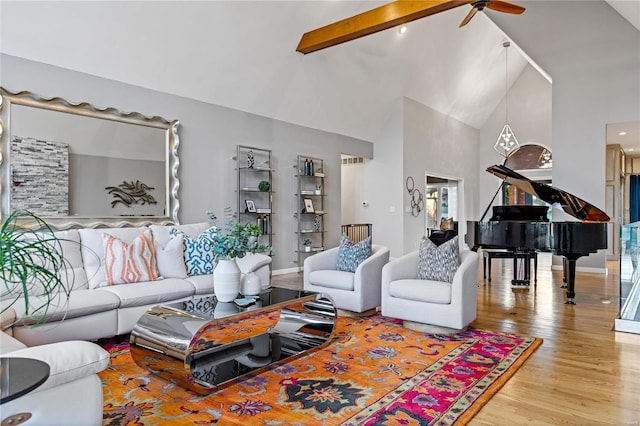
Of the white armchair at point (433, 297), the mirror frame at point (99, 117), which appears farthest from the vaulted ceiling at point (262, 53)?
the white armchair at point (433, 297)

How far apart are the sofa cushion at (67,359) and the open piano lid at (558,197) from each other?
15.6ft

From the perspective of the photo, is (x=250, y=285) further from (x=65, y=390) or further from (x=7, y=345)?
(x=65, y=390)

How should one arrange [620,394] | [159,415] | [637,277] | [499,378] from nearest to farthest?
[159,415] → [620,394] → [499,378] → [637,277]

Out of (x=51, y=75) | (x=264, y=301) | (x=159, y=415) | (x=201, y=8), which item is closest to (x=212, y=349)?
(x=264, y=301)

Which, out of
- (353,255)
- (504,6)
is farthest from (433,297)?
(504,6)

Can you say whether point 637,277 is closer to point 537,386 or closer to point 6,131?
point 537,386

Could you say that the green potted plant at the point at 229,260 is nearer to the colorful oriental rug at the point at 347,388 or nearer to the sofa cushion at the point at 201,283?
the colorful oriental rug at the point at 347,388

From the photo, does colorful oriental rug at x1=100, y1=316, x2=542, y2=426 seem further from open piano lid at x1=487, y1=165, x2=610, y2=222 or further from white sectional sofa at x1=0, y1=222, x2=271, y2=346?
open piano lid at x1=487, y1=165, x2=610, y2=222

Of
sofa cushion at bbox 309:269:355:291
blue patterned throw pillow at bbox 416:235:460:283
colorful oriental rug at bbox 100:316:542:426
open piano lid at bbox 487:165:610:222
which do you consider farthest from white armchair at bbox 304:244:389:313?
open piano lid at bbox 487:165:610:222

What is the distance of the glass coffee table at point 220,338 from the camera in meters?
2.59

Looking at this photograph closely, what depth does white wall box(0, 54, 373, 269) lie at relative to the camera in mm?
4641

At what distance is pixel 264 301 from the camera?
3.07 meters

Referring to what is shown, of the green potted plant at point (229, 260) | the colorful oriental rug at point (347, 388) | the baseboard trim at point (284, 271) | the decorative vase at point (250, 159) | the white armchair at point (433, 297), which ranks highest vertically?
the decorative vase at point (250, 159)

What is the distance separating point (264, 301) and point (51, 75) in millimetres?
3694
